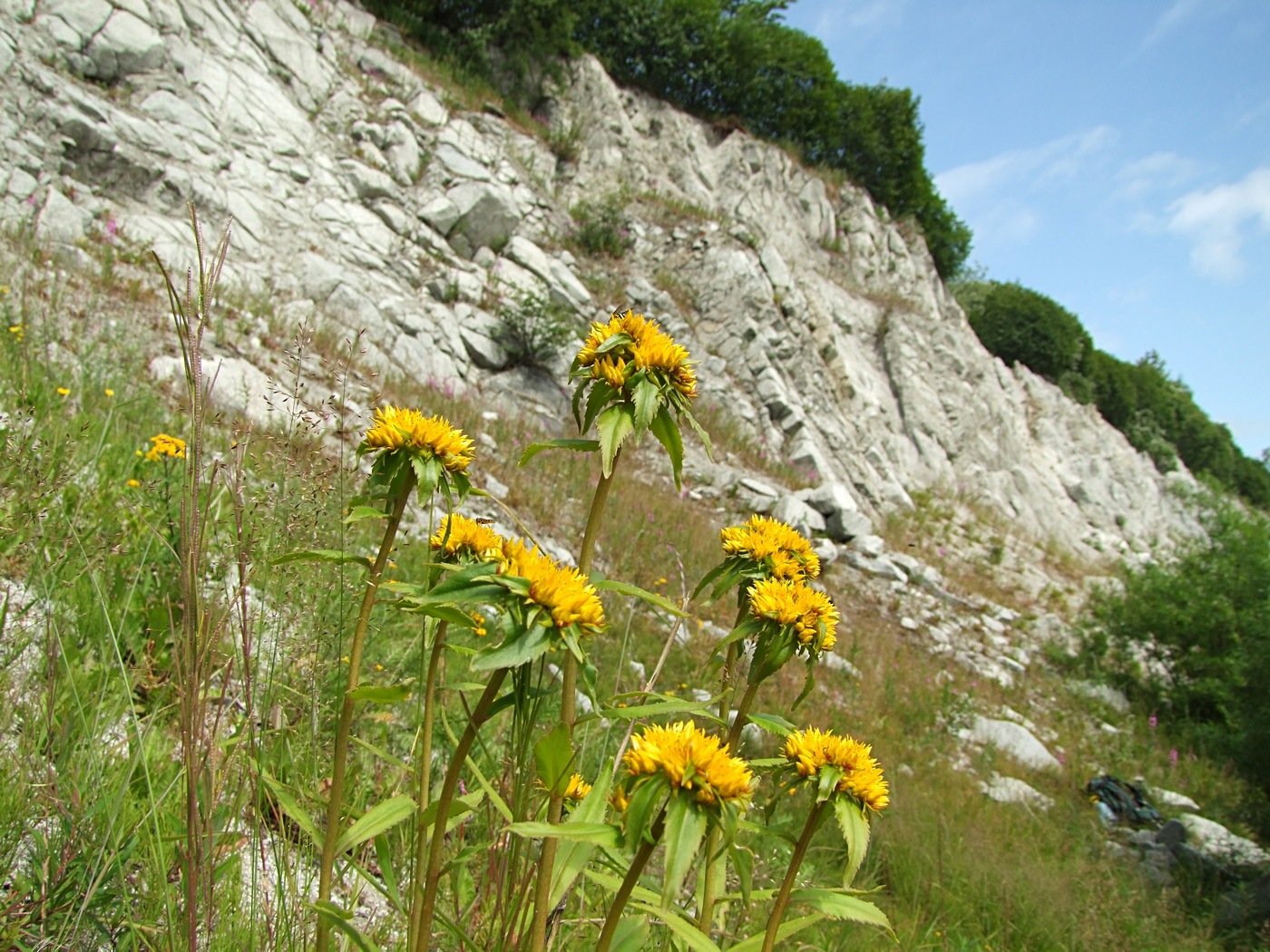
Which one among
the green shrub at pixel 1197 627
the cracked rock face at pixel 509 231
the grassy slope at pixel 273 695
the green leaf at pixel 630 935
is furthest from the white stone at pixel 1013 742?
the green leaf at pixel 630 935

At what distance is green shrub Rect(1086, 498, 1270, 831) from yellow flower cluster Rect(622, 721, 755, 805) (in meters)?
7.98

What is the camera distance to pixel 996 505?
15.7 meters

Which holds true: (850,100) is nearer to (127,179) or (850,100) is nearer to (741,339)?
(741,339)

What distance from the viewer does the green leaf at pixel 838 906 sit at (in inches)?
33.9

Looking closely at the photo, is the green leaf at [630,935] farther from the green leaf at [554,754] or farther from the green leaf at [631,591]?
the green leaf at [631,591]

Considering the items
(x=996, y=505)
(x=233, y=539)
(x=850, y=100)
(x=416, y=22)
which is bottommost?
(x=233, y=539)

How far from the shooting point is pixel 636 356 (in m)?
0.97

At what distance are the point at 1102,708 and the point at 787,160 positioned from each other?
15642mm

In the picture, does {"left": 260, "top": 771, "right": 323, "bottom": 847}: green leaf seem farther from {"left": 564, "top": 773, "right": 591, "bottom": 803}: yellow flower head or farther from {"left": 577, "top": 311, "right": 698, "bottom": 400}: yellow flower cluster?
{"left": 577, "top": 311, "right": 698, "bottom": 400}: yellow flower cluster

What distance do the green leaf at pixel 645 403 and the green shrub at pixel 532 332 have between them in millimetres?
9075

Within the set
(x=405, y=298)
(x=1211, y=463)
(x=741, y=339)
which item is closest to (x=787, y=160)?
(x=741, y=339)

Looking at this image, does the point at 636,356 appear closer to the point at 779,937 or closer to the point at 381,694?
the point at 381,694

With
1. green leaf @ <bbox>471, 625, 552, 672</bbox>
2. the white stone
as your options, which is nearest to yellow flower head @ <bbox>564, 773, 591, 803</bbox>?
green leaf @ <bbox>471, 625, 552, 672</bbox>

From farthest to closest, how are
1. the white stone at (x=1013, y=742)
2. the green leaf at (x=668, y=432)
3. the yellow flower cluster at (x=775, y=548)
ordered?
1. the white stone at (x=1013, y=742)
2. the yellow flower cluster at (x=775, y=548)
3. the green leaf at (x=668, y=432)
